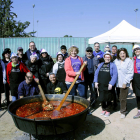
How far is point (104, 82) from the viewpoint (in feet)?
12.7

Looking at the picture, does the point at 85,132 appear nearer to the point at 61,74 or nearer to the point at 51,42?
the point at 61,74

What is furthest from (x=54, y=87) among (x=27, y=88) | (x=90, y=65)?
(x=90, y=65)

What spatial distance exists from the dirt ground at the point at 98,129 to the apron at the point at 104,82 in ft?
1.95

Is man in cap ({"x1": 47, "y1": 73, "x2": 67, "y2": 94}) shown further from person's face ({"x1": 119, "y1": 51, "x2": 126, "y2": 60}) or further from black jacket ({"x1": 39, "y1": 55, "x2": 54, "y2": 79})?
person's face ({"x1": 119, "y1": 51, "x2": 126, "y2": 60})

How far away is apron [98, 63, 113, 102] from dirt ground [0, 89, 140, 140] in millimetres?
596

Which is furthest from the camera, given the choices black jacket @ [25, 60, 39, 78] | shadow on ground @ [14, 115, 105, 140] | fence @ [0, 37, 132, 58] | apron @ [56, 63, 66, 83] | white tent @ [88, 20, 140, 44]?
fence @ [0, 37, 132, 58]

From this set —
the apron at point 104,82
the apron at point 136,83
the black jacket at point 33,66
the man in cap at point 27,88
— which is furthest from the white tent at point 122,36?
the man in cap at point 27,88

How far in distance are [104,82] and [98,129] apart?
116 centimetres

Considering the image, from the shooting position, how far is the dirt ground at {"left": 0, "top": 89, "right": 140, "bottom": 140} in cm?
307

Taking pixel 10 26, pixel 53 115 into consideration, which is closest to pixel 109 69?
pixel 53 115

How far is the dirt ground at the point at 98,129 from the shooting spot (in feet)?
10.1

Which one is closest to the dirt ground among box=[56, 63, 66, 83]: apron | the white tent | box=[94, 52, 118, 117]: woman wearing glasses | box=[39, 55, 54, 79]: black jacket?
box=[94, 52, 118, 117]: woman wearing glasses

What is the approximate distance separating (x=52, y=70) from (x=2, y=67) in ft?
4.96

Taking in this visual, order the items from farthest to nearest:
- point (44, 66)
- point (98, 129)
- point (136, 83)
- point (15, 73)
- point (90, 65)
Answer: point (44, 66), point (90, 65), point (15, 73), point (136, 83), point (98, 129)
